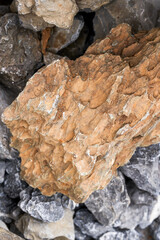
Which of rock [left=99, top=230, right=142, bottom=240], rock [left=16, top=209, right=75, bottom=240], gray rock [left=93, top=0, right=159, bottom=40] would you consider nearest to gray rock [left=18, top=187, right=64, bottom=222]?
rock [left=16, top=209, right=75, bottom=240]

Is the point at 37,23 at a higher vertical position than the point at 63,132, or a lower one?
higher

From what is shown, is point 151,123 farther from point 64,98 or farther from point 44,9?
point 44,9

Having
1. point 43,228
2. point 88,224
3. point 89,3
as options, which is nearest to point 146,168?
point 88,224

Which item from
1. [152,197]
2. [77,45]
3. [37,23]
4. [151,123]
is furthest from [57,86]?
[152,197]

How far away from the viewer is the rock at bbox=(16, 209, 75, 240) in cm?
274

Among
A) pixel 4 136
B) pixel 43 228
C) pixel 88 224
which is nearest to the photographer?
pixel 4 136

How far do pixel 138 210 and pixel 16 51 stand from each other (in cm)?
226

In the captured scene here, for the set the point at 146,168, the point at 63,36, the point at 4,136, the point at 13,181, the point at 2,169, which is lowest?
the point at 146,168

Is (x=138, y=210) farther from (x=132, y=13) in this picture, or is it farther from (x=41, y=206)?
(x=132, y=13)

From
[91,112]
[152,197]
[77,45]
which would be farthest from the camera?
[152,197]

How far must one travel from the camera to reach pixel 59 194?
285 cm

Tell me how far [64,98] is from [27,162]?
0.66 meters

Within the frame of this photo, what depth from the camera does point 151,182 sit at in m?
3.01

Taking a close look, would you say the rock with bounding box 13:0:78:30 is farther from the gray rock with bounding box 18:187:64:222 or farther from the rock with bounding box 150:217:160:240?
the rock with bounding box 150:217:160:240
